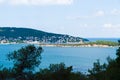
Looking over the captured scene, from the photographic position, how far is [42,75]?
2819 centimetres

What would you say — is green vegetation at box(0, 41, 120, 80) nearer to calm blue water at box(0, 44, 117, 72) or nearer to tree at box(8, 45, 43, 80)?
tree at box(8, 45, 43, 80)

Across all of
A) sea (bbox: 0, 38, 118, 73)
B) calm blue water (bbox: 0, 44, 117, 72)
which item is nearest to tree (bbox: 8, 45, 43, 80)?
sea (bbox: 0, 38, 118, 73)

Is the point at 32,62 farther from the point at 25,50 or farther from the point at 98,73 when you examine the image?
the point at 98,73

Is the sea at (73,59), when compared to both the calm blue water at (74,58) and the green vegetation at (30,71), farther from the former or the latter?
the green vegetation at (30,71)

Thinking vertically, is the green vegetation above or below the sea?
above

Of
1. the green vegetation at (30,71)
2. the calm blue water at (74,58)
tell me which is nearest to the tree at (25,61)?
the green vegetation at (30,71)

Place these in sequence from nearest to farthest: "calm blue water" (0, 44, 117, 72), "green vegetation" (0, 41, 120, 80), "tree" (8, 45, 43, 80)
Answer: "green vegetation" (0, 41, 120, 80), "tree" (8, 45, 43, 80), "calm blue water" (0, 44, 117, 72)

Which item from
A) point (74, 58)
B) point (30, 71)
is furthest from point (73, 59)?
point (30, 71)

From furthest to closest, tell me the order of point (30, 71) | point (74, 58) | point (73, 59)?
point (74, 58)
point (73, 59)
point (30, 71)

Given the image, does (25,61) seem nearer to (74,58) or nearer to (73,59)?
(73,59)

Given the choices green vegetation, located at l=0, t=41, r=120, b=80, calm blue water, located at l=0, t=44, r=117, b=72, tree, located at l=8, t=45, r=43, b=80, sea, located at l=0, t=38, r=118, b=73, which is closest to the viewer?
green vegetation, located at l=0, t=41, r=120, b=80

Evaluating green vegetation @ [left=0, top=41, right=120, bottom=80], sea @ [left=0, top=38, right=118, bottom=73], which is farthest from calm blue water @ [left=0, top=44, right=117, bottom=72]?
green vegetation @ [left=0, top=41, right=120, bottom=80]

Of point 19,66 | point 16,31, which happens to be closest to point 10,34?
point 16,31

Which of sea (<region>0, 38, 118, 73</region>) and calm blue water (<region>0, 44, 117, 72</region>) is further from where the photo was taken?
calm blue water (<region>0, 44, 117, 72</region>)
